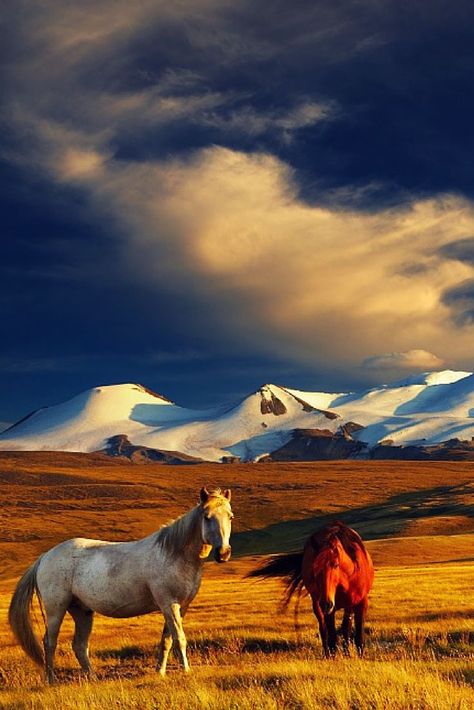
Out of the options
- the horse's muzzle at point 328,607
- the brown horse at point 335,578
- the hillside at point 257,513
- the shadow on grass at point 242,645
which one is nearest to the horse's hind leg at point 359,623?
the brown horse at point 335,578

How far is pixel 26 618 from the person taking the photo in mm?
13961

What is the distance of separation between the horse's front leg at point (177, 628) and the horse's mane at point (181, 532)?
87 cm

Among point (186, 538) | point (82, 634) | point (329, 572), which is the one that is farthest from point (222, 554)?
point (82, 634)

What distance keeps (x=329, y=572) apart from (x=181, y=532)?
306 cm

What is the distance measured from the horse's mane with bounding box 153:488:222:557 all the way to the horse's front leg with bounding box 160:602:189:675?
87 cm

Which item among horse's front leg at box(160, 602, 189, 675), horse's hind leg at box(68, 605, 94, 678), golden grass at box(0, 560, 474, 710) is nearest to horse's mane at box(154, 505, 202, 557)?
horse's front leg at box(160, 602, 189, 675)

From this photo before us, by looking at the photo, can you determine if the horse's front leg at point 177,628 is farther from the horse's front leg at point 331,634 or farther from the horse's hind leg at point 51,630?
the horse's front leg at point 331,634

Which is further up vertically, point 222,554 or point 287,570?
point 222,554

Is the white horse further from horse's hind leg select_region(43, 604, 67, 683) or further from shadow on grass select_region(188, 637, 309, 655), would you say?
shadow on grass select_region(188, 637, 309, 655)

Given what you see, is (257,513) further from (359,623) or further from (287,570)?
(359,623)

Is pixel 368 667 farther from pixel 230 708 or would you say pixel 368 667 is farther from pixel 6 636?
pixel 6 636

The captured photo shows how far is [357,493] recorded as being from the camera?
183250 millimetres

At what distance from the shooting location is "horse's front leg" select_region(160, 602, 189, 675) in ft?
39.5

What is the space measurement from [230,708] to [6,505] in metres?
176
